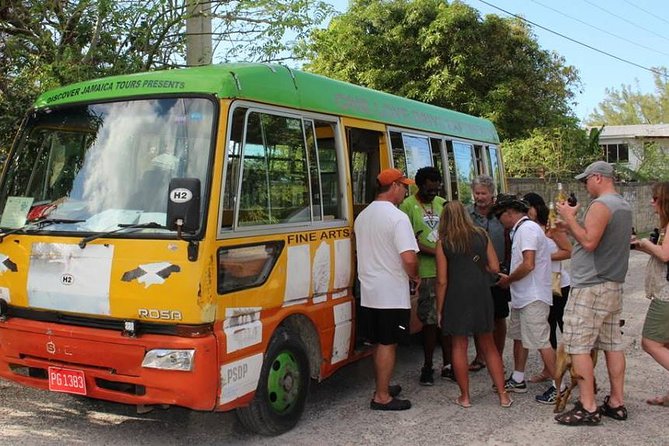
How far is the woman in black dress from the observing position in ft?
17.1

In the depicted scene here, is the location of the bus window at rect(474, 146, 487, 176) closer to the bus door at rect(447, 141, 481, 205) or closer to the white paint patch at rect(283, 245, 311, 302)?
the bus door at rect(447, 141, 481, 205)

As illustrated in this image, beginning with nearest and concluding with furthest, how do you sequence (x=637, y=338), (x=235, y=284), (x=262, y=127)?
(x=235, y=284), (x=262, y=127), (x=637, y=338)

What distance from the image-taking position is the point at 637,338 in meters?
7.96

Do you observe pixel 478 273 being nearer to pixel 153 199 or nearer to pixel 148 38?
pixel 153 199

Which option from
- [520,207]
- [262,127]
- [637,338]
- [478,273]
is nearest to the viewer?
[262,127]

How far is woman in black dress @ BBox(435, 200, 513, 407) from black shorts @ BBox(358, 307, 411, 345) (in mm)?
353

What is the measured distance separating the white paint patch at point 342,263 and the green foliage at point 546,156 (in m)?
14.2

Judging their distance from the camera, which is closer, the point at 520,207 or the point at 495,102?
the point at 520,207

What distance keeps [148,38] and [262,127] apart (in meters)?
3.57

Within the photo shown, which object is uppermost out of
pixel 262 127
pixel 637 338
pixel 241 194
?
pixel 262 127

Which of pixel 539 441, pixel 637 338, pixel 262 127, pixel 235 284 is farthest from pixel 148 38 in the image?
pixel 637 338

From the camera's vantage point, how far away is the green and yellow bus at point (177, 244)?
3959 mm

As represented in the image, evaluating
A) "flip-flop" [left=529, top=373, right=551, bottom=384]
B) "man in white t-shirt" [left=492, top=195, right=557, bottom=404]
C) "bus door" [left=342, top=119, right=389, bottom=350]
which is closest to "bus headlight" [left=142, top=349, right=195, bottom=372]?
"bus door" [left=342, top=119, right=389, bottom=350]

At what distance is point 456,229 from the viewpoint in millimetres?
5203
